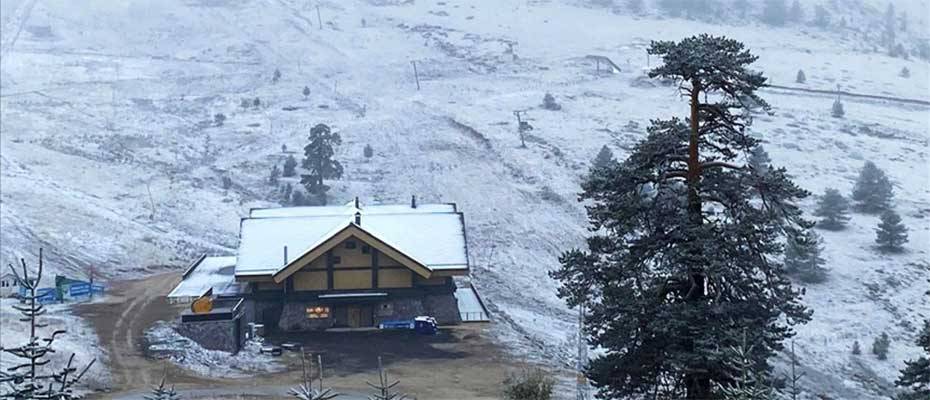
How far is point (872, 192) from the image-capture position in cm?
7356

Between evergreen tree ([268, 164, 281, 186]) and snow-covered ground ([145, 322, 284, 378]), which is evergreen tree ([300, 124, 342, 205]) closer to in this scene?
evergreen tree ([268, 164, 281, 186])

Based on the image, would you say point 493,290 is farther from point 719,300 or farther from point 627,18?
point 627,18

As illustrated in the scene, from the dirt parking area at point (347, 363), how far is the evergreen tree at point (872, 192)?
4059cm

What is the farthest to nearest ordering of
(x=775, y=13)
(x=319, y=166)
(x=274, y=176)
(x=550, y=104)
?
(x=775, y=13) → (x=550, y=104) → (x=274, y=176) → (x=319, y=166)

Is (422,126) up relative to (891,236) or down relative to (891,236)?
up

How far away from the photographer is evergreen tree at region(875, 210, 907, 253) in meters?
64.2

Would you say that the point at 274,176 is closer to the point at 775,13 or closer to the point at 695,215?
the point at 695,215

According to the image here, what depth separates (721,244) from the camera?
1526 cm

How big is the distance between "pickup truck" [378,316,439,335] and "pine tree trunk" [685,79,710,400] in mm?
26253

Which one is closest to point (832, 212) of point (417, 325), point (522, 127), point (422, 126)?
point (522, 127)

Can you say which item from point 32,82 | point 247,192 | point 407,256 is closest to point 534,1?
point 32,82

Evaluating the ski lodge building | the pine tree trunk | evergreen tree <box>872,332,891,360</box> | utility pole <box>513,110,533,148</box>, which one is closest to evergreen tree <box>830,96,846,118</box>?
utility pole <box>513,110,533,148</box>

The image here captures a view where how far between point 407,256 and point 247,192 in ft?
116

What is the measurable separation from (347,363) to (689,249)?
23745 millimetres
